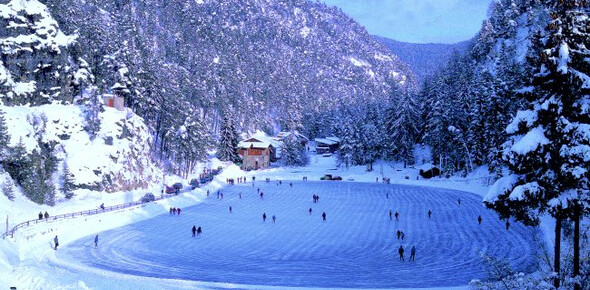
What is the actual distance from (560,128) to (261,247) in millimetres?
21944

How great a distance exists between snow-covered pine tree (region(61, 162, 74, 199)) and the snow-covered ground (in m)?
1.54

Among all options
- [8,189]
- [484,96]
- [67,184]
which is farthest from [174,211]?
[484,96]

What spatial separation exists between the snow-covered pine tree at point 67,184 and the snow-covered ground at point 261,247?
154cm

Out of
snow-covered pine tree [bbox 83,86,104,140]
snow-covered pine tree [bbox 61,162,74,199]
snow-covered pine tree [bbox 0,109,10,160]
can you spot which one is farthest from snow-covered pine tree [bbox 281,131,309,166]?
snow-covered pine tree [bbox 0,109,10,160]

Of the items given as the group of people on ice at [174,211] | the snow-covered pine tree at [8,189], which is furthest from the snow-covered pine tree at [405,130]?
the snow-covered pine tree at [8,189]

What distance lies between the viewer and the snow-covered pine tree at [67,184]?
161ft

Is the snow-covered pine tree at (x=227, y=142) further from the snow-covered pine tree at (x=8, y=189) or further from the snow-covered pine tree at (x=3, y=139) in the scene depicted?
the snow-covered pine tree at (x=8, y=189)

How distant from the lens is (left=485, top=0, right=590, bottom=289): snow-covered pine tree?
14.2 metres

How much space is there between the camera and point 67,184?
49.5 meters

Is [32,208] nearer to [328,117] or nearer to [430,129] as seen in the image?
[430,129]

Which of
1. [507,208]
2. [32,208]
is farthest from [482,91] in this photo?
[32,208]

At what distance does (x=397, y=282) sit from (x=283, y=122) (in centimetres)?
12900

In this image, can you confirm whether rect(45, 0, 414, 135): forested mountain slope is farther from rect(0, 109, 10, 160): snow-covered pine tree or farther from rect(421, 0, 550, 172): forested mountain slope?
rect(0, 109, 10, 160): snow-covered pine tree

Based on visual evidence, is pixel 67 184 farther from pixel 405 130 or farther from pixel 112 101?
pixel 405 130
